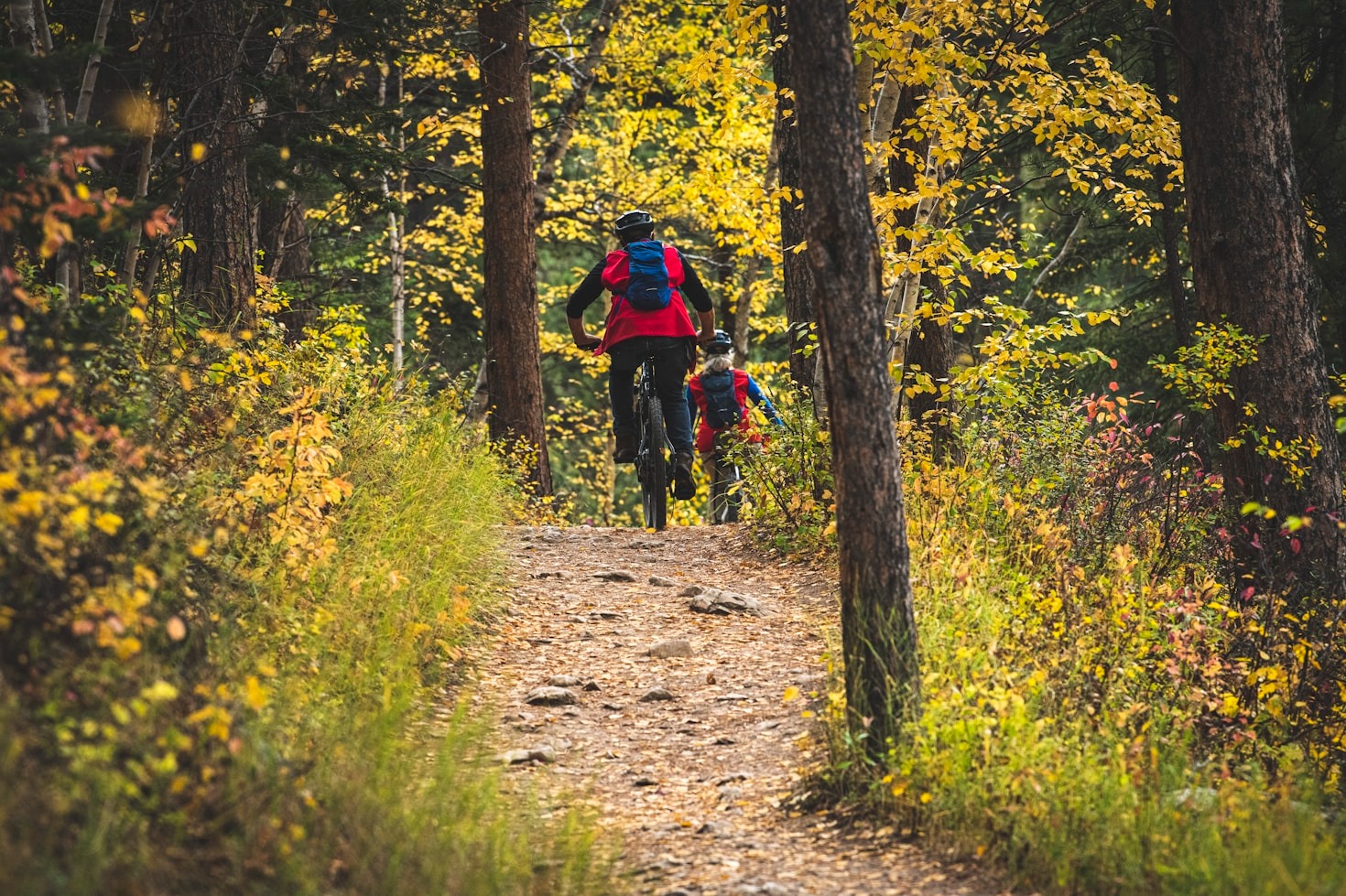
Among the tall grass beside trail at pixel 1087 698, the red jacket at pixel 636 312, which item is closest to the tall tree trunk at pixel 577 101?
the red jacket at pixel 636 312

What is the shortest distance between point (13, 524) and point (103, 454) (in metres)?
1.27

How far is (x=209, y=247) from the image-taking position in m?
8.08

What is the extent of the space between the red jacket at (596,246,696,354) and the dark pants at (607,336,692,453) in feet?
0.20

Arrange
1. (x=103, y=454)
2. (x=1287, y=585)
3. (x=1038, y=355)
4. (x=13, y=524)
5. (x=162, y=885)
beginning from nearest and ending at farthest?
(x=162, y=885)
(x=13, y=524)
(x=103, y=454)
(x=1287, y=585)
(x=1038, y=355)

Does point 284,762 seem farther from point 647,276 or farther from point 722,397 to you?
point 722,397

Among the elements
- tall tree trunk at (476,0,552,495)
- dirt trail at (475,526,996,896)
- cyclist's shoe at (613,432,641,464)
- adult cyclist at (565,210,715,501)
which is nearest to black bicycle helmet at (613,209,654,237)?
adult cyclist at (565,210,715,501)

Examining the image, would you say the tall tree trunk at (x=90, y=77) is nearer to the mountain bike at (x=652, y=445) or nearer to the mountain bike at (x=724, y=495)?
the mountain bike at (x=652, y=445)

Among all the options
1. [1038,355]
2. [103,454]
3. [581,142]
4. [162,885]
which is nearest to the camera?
[162,885]

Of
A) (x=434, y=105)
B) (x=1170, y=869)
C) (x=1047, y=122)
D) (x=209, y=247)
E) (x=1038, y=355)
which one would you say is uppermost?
(x=434, y=105)

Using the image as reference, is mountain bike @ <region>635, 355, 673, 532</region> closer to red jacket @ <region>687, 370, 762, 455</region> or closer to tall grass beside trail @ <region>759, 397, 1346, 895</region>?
red jacket @ <region>687, 370, 762, 455</region>

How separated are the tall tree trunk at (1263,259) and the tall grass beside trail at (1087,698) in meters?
0.50

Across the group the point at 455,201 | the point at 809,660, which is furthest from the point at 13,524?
the point at 455,201

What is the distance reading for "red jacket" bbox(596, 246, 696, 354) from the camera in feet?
28.6

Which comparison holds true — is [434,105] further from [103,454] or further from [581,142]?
[103,454]
